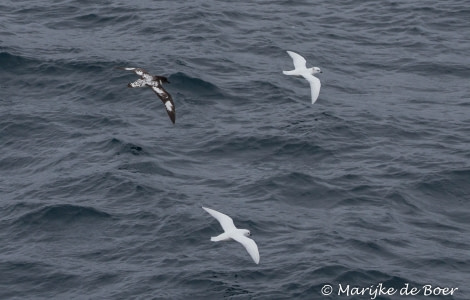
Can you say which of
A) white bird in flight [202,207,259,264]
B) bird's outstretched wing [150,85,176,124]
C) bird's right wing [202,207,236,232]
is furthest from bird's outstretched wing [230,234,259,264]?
bird's outstretched wing [150,85,176,124]

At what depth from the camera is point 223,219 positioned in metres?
36.2

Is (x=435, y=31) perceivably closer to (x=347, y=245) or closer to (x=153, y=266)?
(x=347, y=245)

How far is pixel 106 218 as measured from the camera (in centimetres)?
3812

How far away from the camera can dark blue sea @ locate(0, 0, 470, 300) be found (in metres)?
35.2

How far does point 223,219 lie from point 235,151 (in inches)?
270

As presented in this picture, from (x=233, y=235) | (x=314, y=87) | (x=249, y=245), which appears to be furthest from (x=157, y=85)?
(x=249, y=245)

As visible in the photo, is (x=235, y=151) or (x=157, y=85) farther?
(x=235, y=151)

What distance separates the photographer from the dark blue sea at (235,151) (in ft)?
115

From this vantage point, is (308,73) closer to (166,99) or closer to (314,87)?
(314,87)

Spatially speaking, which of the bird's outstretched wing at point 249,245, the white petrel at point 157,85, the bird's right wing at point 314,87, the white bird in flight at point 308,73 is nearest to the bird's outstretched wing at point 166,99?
the white petrel at point 157,85

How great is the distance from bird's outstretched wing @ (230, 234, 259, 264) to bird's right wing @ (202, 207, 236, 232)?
77cm

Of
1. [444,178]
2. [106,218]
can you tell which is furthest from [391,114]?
[106,218]

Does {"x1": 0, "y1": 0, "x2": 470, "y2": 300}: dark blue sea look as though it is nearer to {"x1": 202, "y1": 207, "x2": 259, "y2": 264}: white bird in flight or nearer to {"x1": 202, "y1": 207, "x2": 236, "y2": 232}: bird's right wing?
{"x1": 202, "y1": 207, "x2": 259, "y2": 264}: white bird in flight

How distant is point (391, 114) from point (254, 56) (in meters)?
8.03
